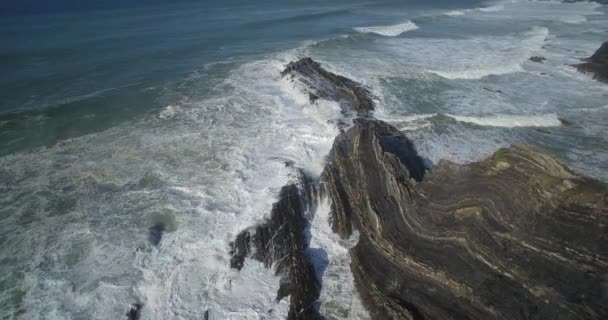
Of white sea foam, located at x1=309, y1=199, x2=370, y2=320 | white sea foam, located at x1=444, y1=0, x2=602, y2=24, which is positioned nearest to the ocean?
white sea foam, located at x1=309, y1=199, x2=370, y2=320

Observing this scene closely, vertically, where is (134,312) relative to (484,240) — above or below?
below

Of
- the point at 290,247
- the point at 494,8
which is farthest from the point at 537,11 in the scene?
the point at 290,247

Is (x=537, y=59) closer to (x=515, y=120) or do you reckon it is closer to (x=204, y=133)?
(x=515, y=120)

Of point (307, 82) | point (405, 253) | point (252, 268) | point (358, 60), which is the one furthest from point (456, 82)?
point (252, 268)

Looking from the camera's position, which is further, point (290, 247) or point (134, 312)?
point (290, 247)

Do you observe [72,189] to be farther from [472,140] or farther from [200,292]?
[472,140]
